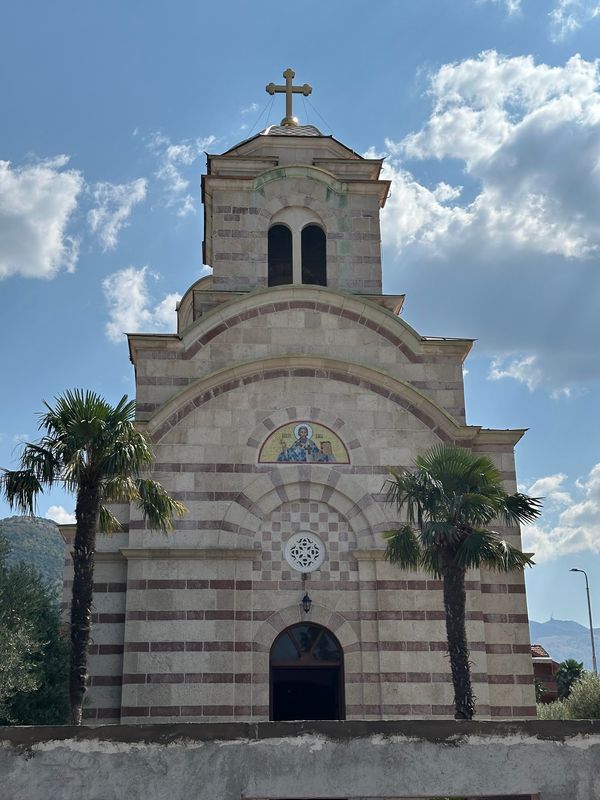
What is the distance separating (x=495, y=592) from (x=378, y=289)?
8732mm

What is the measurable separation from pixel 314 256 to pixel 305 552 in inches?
352

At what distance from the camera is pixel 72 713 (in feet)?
53.5

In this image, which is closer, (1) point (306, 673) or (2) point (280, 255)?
(1) point (306, 673)

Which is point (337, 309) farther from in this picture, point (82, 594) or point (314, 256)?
point (82, 594)

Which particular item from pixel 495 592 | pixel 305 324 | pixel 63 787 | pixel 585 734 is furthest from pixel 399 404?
pixel 63 787

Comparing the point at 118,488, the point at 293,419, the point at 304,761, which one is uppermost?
the point at 293,419

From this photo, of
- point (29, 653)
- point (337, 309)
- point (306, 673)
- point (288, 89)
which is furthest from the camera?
point (288, 89)

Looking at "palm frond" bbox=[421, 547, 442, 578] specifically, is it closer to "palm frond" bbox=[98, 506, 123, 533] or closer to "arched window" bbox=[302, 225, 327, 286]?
"palm frond" bbox=[98, 506, 123, 533]

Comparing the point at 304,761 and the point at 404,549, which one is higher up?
the point at 404,549

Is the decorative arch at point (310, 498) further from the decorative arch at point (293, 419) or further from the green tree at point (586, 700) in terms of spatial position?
the green tree at point (586, 700)

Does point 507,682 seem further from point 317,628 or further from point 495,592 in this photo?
point 317,628

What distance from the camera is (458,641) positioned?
17.3 meters

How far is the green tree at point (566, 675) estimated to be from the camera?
43.8 meters

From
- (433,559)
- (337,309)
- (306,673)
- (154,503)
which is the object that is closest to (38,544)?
(337,309)
